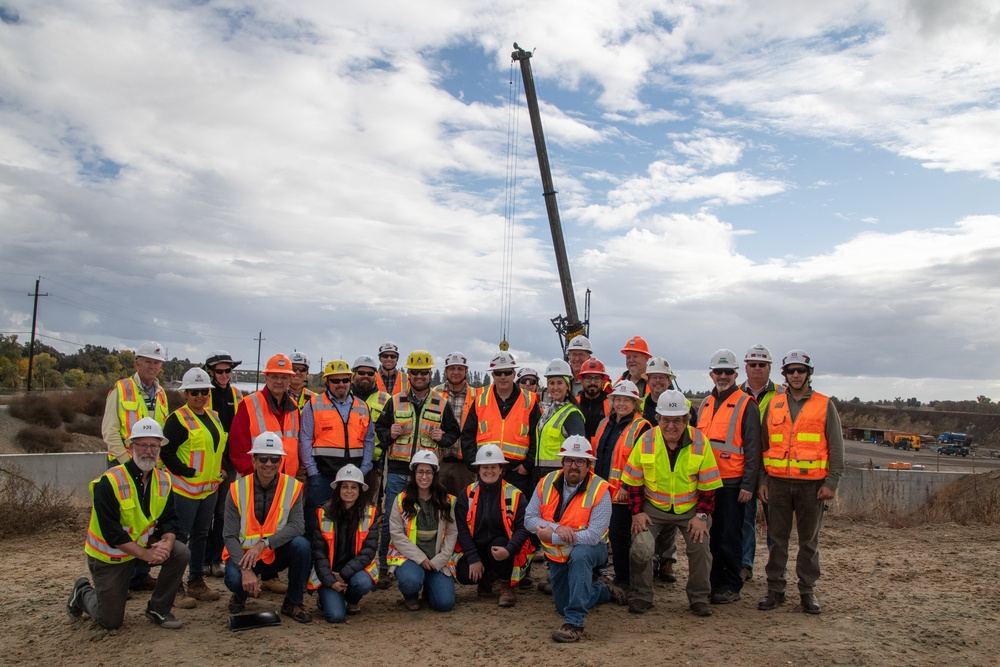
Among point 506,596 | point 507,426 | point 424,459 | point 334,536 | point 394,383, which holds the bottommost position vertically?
point 506,596

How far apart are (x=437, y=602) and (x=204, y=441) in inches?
97.9

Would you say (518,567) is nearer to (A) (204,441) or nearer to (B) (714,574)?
(B) (714,574)

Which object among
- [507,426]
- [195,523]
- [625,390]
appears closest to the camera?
[195,523]

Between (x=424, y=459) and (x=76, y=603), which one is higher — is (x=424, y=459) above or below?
above

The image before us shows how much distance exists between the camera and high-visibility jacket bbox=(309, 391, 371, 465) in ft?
23.1

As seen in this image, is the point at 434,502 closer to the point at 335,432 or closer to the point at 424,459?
the point at 424,459

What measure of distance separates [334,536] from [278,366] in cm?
166

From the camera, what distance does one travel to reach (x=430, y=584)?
256 inches

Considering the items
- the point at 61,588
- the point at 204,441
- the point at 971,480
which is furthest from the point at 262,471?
the point at 971,480

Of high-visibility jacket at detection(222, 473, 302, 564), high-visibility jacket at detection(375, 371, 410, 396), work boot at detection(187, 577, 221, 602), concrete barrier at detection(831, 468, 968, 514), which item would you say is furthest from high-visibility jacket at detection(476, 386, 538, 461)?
concrete barrier at detection(831, 468, 968, 514)

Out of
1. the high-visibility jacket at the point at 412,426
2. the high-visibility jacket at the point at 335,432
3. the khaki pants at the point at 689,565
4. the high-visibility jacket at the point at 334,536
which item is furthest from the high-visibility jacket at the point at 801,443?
the high-visibility jacket at the point at 335,432

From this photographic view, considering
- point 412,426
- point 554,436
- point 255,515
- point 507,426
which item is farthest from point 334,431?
point 554,436

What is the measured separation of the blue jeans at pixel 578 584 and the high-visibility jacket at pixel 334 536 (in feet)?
5.10

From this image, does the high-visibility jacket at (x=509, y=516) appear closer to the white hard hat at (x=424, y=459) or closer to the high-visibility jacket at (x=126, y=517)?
the white hard hat at (x=424, y=459)
